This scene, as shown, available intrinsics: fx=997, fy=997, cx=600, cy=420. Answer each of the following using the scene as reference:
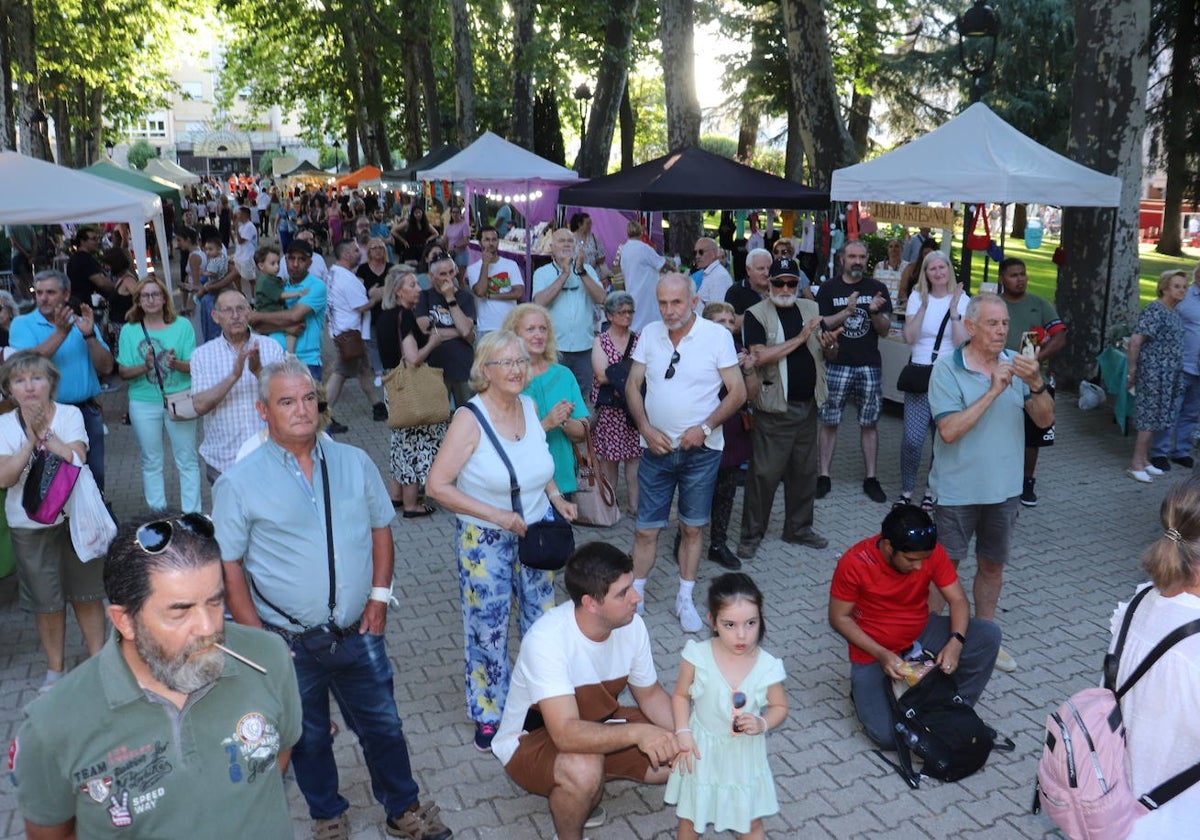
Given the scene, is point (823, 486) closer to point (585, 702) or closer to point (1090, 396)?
point (1090, 396)

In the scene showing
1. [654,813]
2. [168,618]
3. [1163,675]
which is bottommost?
[654,813]

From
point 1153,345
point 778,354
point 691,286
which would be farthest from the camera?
point 1153,345

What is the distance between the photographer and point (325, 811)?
3770 millimetres

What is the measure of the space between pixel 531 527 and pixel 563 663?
878 millimetres

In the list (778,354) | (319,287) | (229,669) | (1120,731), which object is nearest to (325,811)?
(229,669)

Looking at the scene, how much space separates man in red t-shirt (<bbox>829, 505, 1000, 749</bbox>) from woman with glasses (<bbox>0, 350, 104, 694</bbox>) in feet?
11.1

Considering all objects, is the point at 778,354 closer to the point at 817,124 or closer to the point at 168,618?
the point at 168,618

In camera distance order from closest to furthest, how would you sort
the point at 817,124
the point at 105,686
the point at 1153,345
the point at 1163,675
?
the point at 105,686 < the point at 1163,675 < the point at 1153,345 < the point at 817,124

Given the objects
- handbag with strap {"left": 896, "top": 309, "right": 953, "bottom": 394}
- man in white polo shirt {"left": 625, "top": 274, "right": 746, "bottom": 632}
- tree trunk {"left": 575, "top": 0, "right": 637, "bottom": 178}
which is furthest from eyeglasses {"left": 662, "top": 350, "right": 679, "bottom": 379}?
tree trunk {"left": 575, "top": 0, "right": 637, "bottom": 178}

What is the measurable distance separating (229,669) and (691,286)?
142 inches

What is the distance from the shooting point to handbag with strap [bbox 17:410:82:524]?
178 inches

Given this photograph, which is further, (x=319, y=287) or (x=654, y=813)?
(x=319, y=287)

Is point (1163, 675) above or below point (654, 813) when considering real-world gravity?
above

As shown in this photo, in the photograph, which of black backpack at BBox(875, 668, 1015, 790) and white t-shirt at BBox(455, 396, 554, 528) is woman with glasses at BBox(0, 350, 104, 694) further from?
black backpack at BBox(875, 668, 1015, 790)
